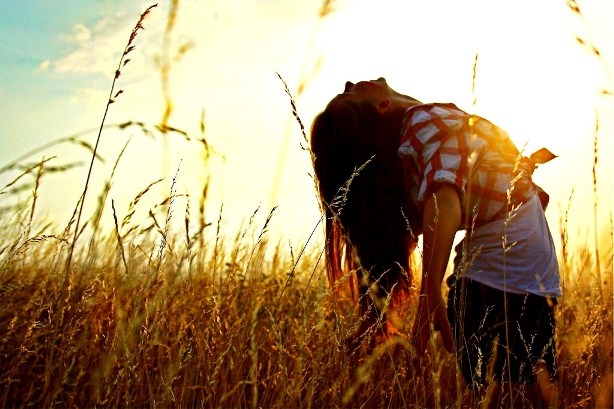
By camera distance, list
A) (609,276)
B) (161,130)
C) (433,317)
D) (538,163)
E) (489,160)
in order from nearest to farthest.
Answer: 1. (161,130)
2. (433,317)
3. (489,160)
4. (538,163)
5. (609,276)

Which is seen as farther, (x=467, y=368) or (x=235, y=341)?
(x=467, y=368)

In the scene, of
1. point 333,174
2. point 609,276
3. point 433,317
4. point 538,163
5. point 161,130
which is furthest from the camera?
point 609,276

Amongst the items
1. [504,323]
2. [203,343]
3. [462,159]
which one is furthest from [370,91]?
[203,343]

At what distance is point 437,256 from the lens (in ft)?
5.86

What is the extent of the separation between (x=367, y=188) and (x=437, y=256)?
2.80 feet

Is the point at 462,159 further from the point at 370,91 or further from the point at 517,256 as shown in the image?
the point at 370,91

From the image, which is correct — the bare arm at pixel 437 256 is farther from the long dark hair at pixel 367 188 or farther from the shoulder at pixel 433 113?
the long dark hair at pixel 367 188

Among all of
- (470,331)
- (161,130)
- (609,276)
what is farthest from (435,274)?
(609,276)

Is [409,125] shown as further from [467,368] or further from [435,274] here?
[467,368]

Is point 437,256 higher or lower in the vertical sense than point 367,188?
lower

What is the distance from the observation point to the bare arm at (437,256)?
69.7 inches

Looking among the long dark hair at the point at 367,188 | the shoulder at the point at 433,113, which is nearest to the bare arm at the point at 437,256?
the shoulder at the point at 433,113

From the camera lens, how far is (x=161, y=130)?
1450mm

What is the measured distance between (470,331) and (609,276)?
1.33 meters
